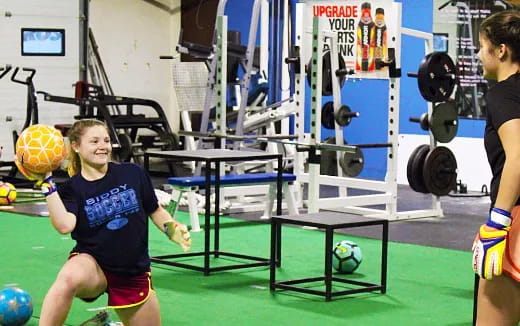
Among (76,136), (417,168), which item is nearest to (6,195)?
(417,168)

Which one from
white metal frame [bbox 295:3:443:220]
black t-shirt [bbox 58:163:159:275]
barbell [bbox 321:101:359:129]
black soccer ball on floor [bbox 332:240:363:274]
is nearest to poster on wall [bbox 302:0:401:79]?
white metal frame [bbox 295:3:443:220]

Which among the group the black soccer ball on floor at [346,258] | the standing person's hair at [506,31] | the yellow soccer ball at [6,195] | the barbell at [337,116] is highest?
the standing person's hair at [506,31]

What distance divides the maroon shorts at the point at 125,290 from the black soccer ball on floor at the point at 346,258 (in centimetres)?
220

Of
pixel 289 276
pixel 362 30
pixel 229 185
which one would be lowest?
pixel 289 276

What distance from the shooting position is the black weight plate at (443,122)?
836 centimetres

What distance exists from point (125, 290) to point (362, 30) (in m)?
5.19

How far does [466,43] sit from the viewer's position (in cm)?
1028

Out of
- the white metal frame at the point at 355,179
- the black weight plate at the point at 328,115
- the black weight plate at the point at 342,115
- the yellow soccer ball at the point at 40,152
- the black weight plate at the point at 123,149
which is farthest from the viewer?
the black weight plate at the point at 123,149

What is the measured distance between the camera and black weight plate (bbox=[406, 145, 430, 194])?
8281 mm

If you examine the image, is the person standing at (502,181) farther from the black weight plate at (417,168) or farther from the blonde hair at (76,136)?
the black weight plate at (417,168)

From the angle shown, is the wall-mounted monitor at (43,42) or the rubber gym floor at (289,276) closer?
the rubber gym floor at (289,276)

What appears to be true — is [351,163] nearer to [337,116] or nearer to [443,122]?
[337,116]

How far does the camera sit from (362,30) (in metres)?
8.52

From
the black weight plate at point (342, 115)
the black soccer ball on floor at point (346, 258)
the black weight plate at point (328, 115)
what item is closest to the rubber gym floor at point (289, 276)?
the black soccer ball on floor at point (346, 258)
